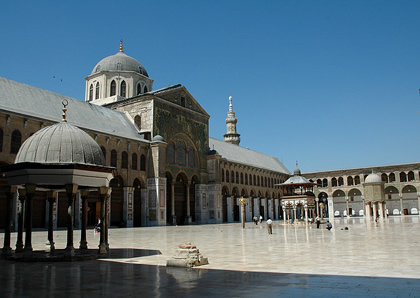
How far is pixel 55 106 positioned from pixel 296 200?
2589cm

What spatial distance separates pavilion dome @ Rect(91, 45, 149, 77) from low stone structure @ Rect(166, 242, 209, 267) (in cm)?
3832

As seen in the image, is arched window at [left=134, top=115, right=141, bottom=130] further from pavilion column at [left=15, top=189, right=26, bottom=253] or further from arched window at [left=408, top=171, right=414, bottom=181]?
arched window at [left=408, top=171, right=414, bottom=181]

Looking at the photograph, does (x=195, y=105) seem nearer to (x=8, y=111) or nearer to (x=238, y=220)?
(x=238, y=220)

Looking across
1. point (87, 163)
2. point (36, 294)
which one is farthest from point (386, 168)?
point (36, 294)

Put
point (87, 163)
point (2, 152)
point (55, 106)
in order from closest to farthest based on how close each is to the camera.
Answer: point (87, 163) < point (2, 152) < point (55, 106)

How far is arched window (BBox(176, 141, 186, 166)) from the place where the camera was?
41500 mm

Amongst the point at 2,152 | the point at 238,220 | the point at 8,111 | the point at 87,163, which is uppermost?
the point at 8,111

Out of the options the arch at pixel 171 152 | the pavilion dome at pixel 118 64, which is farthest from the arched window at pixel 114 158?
the pavilion dome at pixel 118 64

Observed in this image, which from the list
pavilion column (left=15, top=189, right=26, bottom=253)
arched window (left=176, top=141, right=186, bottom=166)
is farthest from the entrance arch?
pavilion column (left=15, top=189, right=26, bottom=253)

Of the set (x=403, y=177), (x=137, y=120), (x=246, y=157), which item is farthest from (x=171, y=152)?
(x=403, y=177)

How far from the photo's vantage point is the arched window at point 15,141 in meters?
26.4

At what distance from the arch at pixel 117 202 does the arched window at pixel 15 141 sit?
9.41 metres

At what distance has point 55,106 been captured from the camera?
32.7 metres

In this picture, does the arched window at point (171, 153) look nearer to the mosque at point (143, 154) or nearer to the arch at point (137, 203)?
the mosque at point (143, 154)
